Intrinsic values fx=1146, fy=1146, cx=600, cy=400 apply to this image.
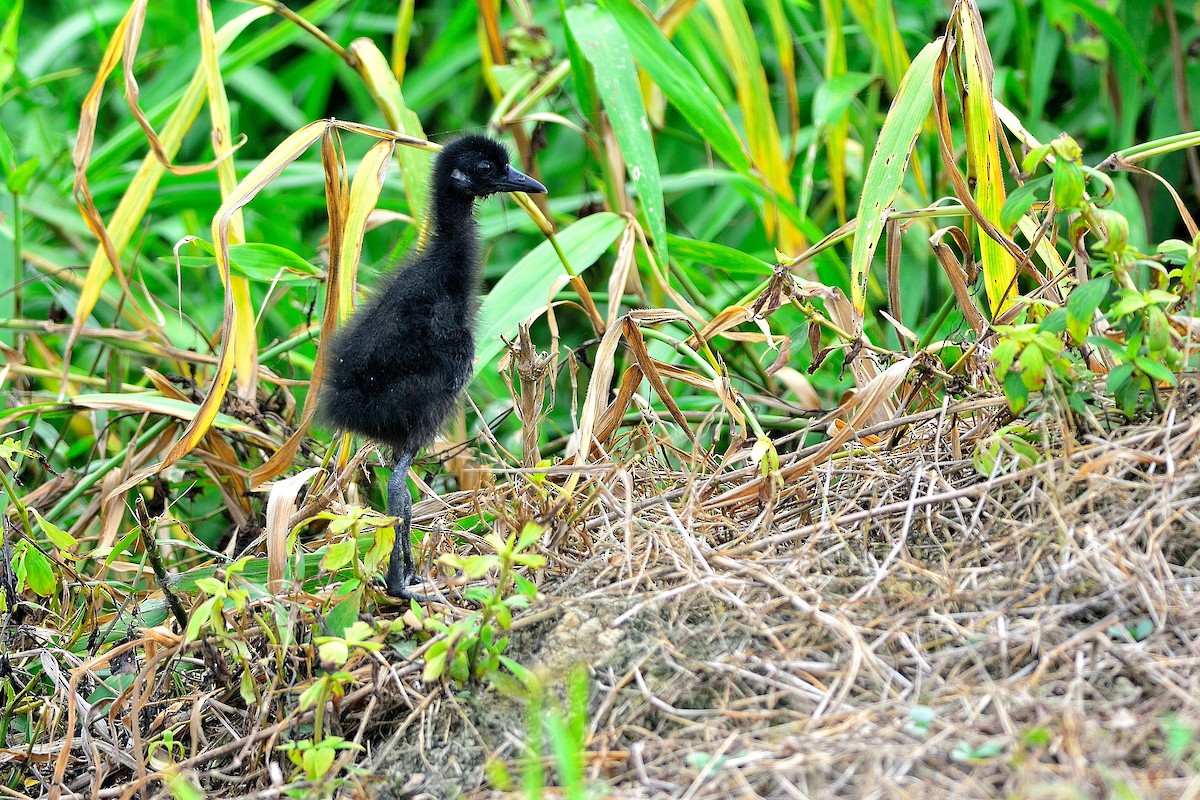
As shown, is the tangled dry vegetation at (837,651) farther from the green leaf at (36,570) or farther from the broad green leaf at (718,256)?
the broad green leaf at (718,256)

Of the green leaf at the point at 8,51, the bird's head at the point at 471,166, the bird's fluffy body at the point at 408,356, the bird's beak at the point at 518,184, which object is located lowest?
the bird's fluffy body at the point at 408,356

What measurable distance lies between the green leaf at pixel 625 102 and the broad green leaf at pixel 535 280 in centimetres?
15

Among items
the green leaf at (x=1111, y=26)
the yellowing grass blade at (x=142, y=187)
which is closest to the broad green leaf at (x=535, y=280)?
the yellowing grass blade at (x=142, y=187)

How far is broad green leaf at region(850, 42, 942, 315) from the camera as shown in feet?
9.72

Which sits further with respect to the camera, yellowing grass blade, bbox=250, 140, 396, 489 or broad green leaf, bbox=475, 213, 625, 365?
broad green leaf, bbox=475, 213, 625, 365

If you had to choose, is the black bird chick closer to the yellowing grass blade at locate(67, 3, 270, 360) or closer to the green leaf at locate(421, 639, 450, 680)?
the green leaf at locate(421, 639, 450, 680)

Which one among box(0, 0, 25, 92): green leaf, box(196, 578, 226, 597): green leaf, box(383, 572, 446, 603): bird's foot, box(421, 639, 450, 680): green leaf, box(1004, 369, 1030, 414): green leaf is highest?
box(0, 0, 25, 92): green leaf

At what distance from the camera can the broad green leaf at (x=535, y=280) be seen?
3.40 meters

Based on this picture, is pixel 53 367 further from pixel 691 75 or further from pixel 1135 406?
pixel 1135 406

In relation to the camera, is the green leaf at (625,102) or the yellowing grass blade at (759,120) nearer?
the green leaf at (625,102)

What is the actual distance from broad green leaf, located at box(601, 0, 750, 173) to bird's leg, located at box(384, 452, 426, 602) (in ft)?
5.52

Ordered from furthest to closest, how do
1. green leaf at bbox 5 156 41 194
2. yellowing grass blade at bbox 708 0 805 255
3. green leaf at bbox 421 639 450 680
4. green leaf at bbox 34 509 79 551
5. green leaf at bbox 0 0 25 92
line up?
yellowing grass blade at bbox 708 0 805 255
green leaf at bbox 0 0 25 92
green leaf at bbox 5 156 41 194
green leaf at bbox 34 509 79 551
green leaf at bbox 421 639 450 680

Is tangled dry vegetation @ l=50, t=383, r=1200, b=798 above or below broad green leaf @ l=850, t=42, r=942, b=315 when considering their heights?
below

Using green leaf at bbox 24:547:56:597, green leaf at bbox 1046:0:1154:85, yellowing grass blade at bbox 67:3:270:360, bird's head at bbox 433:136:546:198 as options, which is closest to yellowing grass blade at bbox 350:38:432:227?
yellowing grass blade at bbox 67:3:270:360
